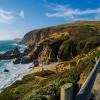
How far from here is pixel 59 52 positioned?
66750 mm

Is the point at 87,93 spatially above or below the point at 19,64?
above

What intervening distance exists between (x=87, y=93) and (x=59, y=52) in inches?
2311

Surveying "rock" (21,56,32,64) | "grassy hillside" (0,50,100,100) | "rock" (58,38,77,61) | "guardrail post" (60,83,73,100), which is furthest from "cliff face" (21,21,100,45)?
"guardrail post" (60,83,73,100)

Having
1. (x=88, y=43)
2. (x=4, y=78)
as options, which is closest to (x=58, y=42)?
(x=88, y=43)

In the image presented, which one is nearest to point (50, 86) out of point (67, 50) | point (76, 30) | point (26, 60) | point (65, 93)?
point (65, 93)

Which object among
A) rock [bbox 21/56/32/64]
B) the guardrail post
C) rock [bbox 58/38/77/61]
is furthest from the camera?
rock [bbox 21/56/32/64]

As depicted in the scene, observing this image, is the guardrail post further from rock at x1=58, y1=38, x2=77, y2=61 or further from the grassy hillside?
rock at x1=58, y1=38, x2=77, y2=61

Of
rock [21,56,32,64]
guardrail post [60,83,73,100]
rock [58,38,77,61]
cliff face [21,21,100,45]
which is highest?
guardrail post [60,83,73,100]

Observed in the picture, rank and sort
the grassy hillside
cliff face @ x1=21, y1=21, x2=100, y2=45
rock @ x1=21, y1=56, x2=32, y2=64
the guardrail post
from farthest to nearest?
cliff face @ x1=21, y1=21, x2=100, y2=45
rock @ x1=21, y1=56, x2=32, y2=64
the grassy hillside
the guardrail post

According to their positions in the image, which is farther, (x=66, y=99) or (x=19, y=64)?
(x=19, y=64)

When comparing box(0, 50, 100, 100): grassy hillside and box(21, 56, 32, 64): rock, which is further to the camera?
box(21, 56, 32, 64): rock

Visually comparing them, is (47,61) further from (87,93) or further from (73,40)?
(87,93)

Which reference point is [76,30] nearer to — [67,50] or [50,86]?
[67,50]

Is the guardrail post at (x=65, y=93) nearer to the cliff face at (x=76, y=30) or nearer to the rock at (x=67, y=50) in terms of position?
the rock at (x=67, y=50)
